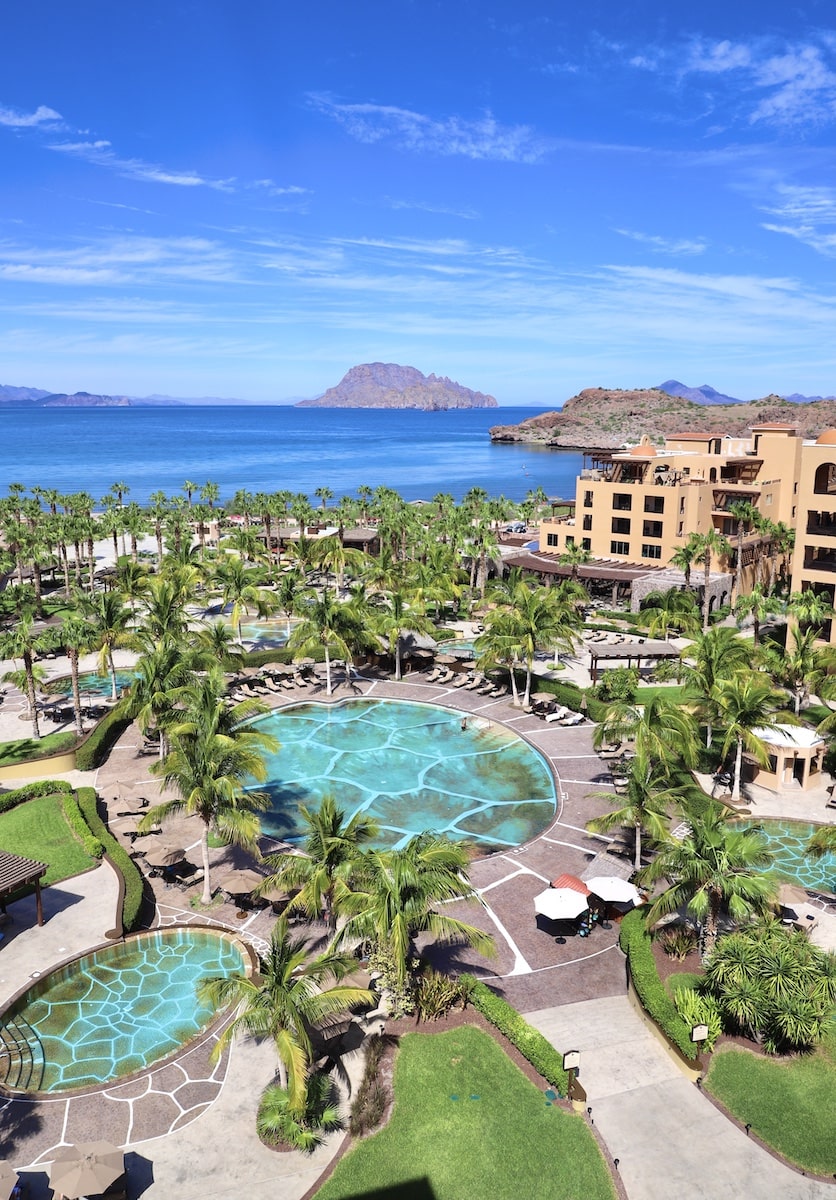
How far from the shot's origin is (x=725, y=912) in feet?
92.9

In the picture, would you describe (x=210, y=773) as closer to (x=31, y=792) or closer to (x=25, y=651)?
(x=31, y=792)

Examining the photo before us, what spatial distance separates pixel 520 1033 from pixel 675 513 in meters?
57.1

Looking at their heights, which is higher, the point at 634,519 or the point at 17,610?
the point at 634,519

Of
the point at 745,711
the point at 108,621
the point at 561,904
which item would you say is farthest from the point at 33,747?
the point at 745,711

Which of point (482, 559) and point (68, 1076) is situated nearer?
point (68, 1076)

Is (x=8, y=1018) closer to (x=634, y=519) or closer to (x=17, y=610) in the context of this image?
(x=17, y=610)

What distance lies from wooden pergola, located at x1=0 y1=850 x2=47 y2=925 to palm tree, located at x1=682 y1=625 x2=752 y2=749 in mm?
27986

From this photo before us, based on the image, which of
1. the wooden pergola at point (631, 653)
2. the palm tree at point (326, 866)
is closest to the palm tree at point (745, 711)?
the wooden pergola at point (631, 653)

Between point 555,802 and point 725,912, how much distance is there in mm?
9595

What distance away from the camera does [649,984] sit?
76.3ft

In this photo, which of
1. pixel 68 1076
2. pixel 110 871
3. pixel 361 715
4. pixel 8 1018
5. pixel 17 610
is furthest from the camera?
pixel 17 610

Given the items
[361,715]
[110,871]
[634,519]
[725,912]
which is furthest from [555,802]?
[634,519]

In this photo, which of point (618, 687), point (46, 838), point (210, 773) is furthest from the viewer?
point (618, 687)

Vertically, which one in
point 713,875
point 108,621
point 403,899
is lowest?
point 403,899
